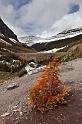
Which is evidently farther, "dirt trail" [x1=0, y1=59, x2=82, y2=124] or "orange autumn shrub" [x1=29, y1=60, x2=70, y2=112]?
"orange autumn shrub" [x1=29, y1=60, x2=70, y2=112]

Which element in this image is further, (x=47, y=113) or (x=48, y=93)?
(x=48, y=93)

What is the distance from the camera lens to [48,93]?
22.1 m

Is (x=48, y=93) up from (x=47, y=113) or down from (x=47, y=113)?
up

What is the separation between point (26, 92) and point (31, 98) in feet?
16.5

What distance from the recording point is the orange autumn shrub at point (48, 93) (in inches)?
850

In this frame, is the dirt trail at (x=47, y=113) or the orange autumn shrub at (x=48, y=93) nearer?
the dirt trail at (x=47, y=113)

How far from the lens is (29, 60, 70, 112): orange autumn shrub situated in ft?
70.8

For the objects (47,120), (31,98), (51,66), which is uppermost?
(51,66)

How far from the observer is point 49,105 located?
70.9 feet

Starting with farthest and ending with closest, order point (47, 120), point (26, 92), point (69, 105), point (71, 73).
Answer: point (71, 73) → point (26, 92) → point (69, 105) → point (47, 120)

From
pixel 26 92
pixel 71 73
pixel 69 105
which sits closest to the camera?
pixel 69 105

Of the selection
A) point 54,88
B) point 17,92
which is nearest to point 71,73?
point 17,92

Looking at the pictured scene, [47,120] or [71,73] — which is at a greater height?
[71,73]

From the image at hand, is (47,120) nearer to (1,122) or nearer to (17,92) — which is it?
(1,122)
